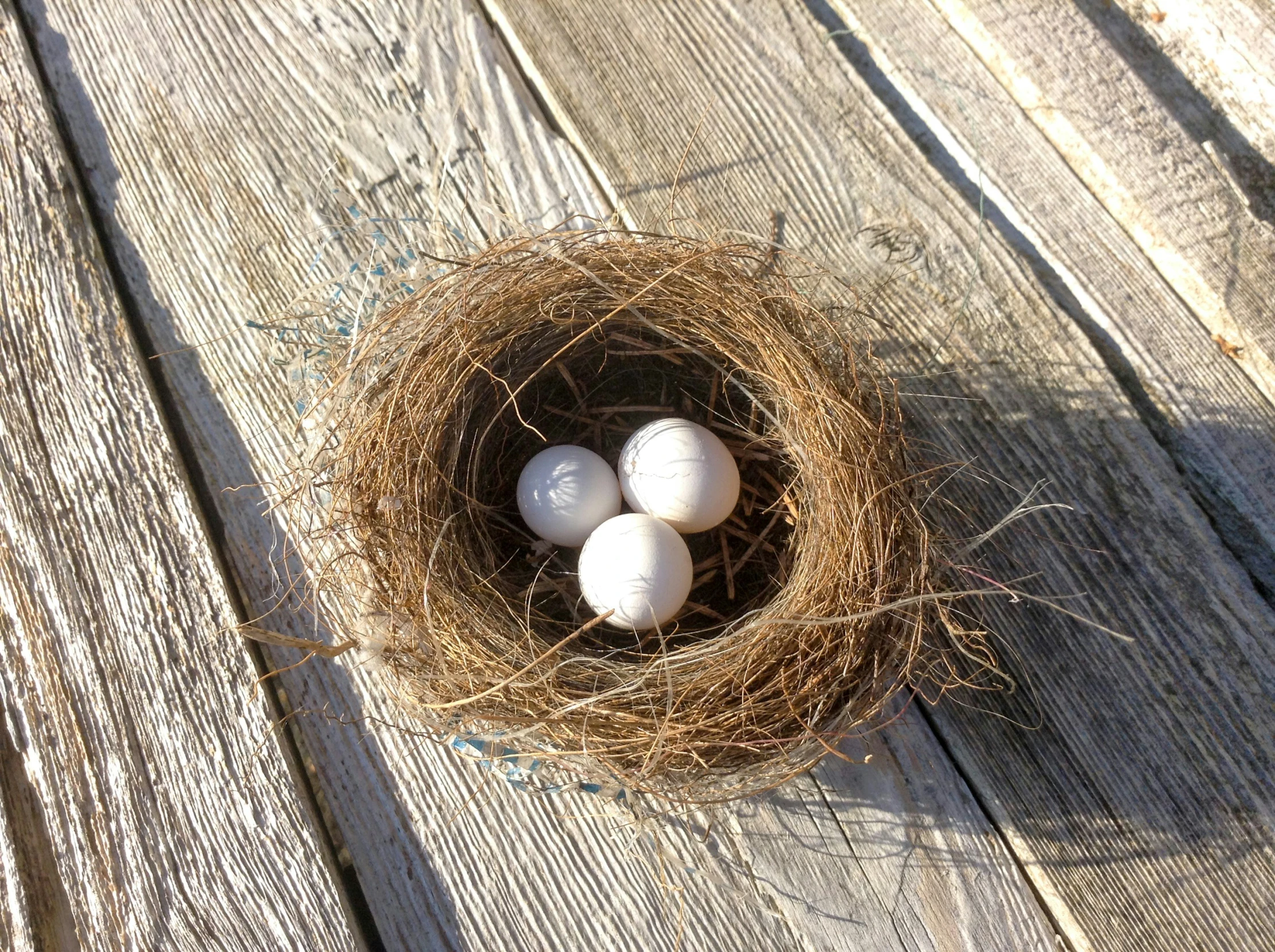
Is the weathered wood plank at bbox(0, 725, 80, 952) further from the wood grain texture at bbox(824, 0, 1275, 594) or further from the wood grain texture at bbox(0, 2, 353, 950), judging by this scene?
the wood grain texture at bbox(824, 0, 1275, 594)

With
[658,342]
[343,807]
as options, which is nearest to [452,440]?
[658,342]

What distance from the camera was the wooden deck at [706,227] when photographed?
0.73m

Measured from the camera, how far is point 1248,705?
2.47 ft

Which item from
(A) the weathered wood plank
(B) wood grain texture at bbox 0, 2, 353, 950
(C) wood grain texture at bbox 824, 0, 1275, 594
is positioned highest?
(C) wood grain texture at bbox 824, 0, 1275, 594

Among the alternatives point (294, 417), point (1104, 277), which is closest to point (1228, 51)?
point (1104, 277)

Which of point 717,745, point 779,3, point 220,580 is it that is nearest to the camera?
point 717,745

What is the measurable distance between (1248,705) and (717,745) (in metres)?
0.50

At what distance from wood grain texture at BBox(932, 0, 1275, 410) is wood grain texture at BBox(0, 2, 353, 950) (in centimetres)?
93

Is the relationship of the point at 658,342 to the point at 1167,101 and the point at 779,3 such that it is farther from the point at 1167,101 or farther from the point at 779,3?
the point at 1167,101

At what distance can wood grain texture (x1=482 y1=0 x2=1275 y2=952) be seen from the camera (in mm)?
737

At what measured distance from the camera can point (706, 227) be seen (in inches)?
33.4

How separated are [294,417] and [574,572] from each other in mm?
316

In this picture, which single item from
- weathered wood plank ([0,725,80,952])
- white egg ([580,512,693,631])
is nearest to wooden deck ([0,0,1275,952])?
weathered wood plank ([0,725,80,952])

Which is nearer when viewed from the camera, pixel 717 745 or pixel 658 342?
pixel 717 745
